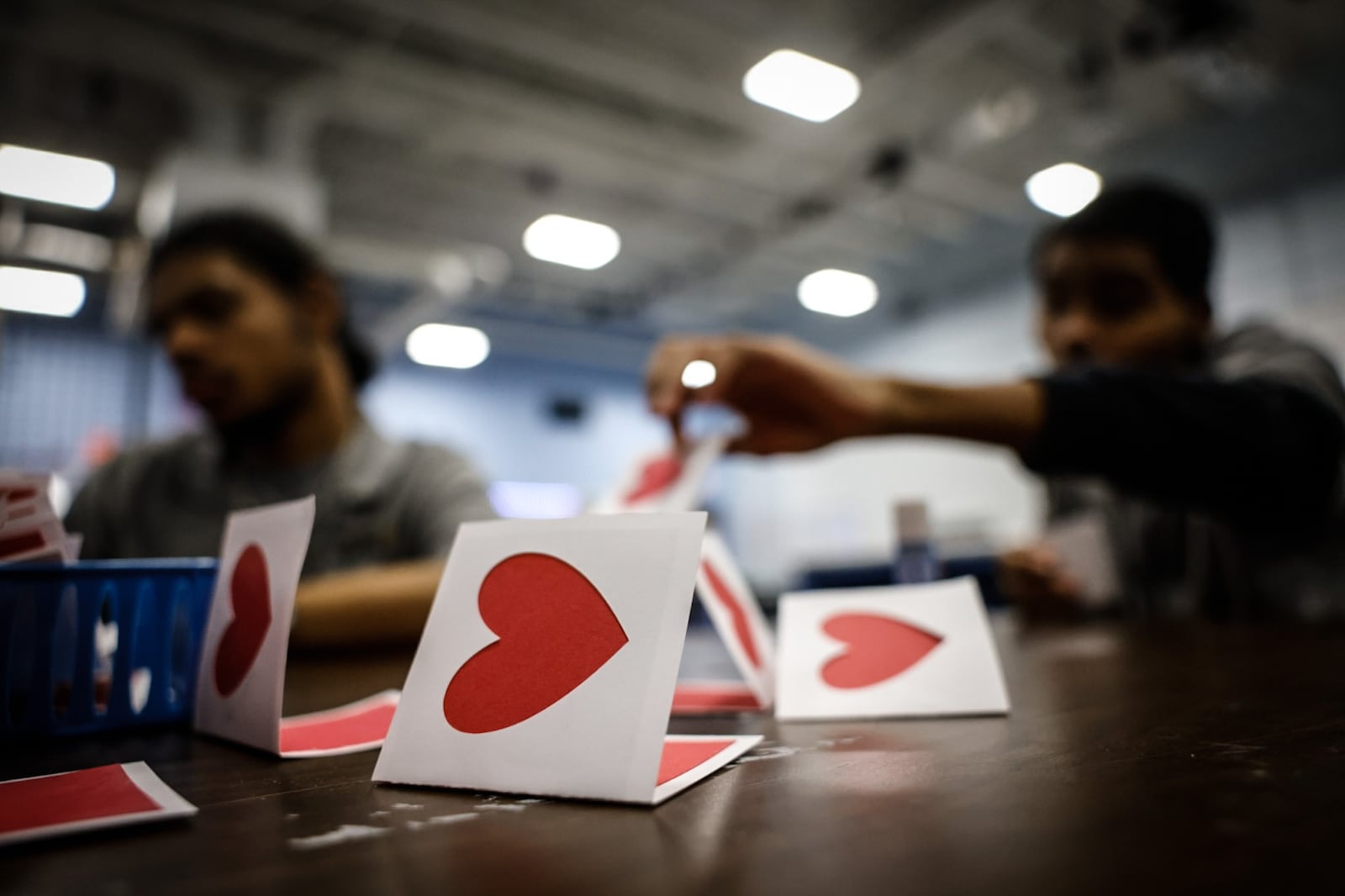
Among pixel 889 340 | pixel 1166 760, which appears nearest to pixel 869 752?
pixel 1166 760

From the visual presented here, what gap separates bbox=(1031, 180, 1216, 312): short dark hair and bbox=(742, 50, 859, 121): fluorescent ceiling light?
2567 millimetres

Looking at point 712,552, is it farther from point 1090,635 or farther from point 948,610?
point 1090,635

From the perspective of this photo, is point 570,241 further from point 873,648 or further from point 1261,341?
point 873,648

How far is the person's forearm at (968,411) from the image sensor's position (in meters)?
0.98

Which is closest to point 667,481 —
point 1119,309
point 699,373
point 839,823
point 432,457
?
point 699,373

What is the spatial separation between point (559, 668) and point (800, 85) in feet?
13.4

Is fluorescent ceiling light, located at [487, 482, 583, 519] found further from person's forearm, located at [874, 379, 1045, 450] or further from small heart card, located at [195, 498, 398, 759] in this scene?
small heart card, located at [195, 498, 398, 759]

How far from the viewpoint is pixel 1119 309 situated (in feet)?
5.02

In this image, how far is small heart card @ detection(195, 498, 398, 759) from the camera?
0.46 metres

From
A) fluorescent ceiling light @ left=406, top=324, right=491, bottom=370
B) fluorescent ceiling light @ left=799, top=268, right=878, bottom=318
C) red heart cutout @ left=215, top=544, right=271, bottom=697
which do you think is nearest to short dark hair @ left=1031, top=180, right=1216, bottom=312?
red heart cutout @ left=215, top=544, right=271, bottom=697

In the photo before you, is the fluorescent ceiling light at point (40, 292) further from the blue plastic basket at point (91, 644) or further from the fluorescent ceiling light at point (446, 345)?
the blue plastic basket at point (91, 644)

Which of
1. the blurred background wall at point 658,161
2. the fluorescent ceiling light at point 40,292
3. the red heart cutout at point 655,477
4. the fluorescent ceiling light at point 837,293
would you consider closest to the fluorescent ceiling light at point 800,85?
the blurred background wall at point 658,161

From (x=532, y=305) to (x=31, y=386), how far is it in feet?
12.9

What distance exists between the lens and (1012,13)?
11.8 ft
